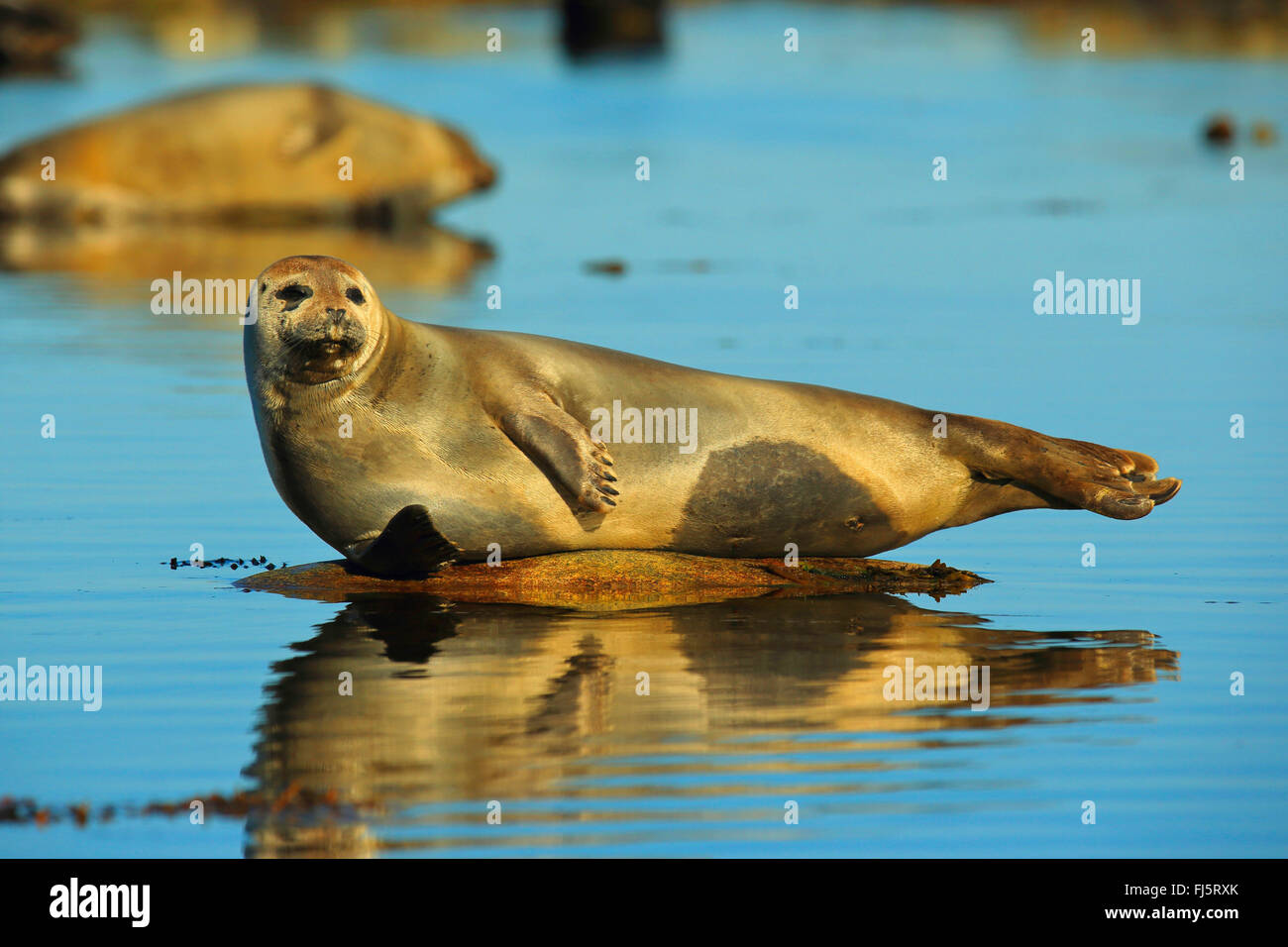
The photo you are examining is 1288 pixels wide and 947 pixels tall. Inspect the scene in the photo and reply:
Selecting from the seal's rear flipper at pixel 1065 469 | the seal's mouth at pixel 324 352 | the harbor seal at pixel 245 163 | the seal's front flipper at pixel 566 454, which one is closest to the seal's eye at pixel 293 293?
the seal's mouth at pixel 324 352

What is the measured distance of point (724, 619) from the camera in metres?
10.1

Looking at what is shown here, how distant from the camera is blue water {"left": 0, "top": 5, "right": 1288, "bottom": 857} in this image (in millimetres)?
7309

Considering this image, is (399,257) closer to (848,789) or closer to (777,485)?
(777,485)

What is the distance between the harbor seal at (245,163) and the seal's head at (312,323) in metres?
16.4

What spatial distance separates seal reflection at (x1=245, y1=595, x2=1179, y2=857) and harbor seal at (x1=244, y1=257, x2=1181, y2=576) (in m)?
0.55

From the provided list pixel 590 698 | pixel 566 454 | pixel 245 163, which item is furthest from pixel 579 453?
pixel 245 163

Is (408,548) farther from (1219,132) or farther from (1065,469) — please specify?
(1219,132)

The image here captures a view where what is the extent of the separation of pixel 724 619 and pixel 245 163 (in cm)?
1814

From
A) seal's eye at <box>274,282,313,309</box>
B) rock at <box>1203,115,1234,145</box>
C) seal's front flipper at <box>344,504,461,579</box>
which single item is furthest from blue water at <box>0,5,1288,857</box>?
rock at <box>1203,115,1234,145</box>

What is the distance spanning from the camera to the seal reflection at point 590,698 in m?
7.42

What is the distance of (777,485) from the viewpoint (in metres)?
11.1

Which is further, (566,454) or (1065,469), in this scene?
(1065,469)

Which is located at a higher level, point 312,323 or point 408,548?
point 312,323

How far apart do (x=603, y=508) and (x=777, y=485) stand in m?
1.16
